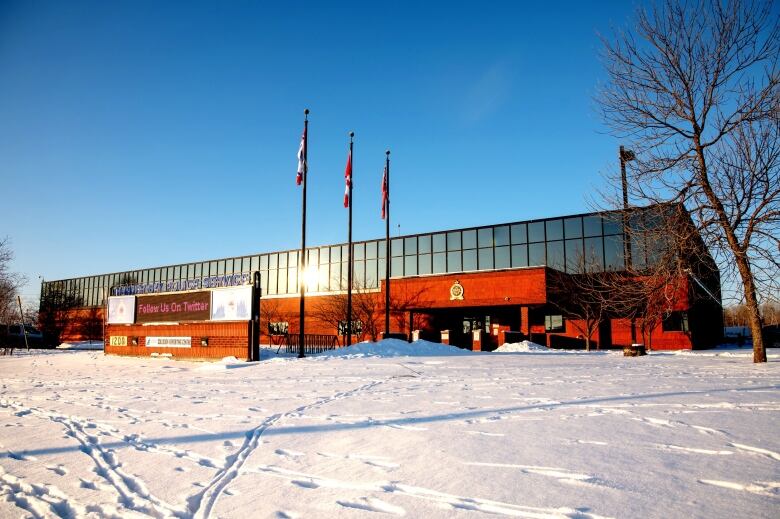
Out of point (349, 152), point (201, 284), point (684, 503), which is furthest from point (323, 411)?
point (349, 152)

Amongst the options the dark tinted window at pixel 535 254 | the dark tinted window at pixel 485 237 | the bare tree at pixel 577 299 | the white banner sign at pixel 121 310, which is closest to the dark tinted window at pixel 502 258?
the dark tinted window at pixel 485 237

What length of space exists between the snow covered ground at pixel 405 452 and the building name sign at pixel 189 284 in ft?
39.8

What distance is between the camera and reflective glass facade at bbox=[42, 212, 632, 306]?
37594mm

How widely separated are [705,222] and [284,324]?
133 ft

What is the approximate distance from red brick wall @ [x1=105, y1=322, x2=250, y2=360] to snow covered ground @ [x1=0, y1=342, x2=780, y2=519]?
1142 centimetres

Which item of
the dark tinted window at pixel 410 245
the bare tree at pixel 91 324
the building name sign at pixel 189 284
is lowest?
the bare tree at pixel 91 324

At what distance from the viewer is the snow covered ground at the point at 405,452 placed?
152 inches

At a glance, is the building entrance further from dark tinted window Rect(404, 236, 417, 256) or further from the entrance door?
dark tinted window Rect(404, 236, 417, 256)

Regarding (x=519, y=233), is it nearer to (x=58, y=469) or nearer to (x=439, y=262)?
(x=439, y=262)

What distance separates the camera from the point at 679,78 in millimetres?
15398

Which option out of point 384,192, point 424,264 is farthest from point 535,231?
point 384,192

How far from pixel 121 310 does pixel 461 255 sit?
26615 mm

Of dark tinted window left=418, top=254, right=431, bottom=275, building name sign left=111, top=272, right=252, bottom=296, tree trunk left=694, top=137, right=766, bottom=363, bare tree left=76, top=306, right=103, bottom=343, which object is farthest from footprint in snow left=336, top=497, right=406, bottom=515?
bare tree left=76, top=306, right=103, bottom=343

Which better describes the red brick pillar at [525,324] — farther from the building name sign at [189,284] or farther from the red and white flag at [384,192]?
→ the building name sign at [189,284]
